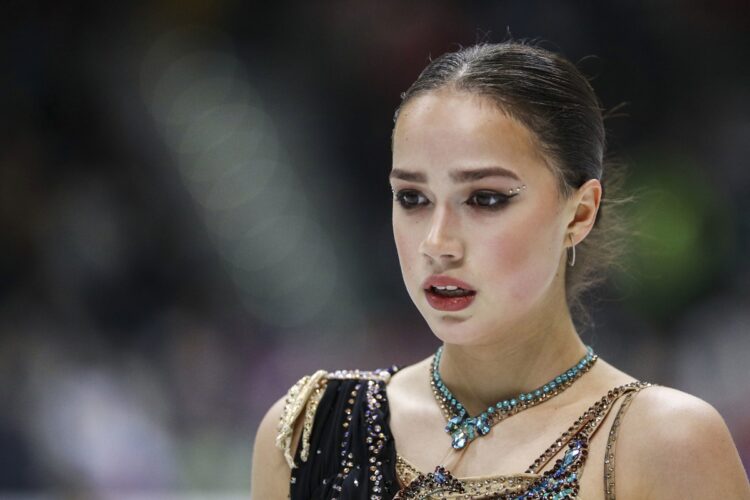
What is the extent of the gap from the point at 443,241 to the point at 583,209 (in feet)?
1.01

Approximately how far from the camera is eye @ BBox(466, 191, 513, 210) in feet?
5.76

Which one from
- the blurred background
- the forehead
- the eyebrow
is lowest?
the eyebrow

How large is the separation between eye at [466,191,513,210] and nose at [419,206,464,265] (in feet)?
0.15

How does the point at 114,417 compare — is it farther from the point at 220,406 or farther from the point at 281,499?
the point at 281,499

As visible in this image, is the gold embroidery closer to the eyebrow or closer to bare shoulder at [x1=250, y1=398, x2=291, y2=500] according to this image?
bare shoulder at [x1=250, y1=398, x2=291, y2=500]

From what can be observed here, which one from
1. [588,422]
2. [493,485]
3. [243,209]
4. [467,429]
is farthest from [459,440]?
[243,209]

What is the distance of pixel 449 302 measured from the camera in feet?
5.87

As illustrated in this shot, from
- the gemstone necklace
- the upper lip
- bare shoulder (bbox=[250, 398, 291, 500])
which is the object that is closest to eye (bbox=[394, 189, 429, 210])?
the upper lip

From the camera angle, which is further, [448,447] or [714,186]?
[714,186]

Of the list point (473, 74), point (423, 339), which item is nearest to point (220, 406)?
point (423, 339)

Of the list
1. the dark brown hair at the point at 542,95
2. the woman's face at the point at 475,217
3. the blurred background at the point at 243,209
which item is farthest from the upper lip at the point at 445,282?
the blurred background at the point at 243,209

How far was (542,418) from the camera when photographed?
72.8 inches

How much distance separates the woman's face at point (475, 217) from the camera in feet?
5.74

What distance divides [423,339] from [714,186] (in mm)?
1181
